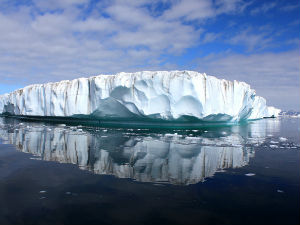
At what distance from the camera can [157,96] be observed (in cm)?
1529

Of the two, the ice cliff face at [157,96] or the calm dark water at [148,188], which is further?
the ice cliff face at [157,96]

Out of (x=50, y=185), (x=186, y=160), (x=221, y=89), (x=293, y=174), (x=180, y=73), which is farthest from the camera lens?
(x=221, y=89)

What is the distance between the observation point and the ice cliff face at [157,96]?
583 inches

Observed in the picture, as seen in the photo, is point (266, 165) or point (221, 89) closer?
point (266, 165)

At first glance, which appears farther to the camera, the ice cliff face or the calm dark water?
the ice cliff face

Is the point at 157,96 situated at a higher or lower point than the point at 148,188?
higher

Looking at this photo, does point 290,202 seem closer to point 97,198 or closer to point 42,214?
point 97,198

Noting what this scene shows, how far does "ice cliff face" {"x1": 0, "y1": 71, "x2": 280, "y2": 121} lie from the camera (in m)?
14.8

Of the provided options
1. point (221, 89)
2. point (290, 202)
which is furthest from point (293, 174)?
point (221, 89)

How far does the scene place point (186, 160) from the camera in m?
6.76

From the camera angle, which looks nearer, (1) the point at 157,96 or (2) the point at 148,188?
(2) the point at 148,188

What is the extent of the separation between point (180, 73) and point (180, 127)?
4.64 m

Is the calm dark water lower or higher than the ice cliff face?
lower

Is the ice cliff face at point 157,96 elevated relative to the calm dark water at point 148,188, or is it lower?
elevated
